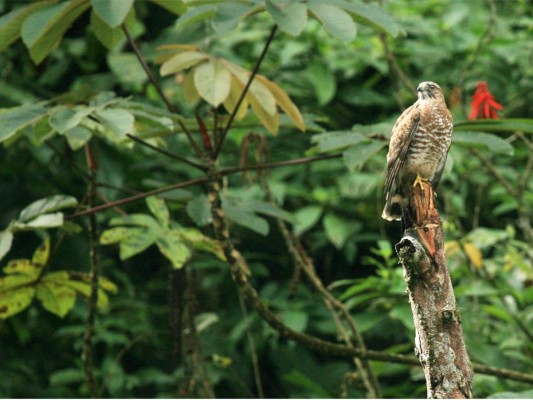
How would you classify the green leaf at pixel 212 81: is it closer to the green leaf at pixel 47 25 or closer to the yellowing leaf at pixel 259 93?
the yellowing leaf at pixel 259 93

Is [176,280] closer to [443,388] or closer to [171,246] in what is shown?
[171,246]

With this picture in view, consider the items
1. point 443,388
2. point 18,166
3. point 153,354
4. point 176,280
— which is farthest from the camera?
point 153,354

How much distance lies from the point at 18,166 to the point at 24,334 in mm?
784

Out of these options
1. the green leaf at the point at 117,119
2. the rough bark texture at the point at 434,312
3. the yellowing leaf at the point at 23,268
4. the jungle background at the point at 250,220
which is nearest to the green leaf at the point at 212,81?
the jungle background at the point at 250,220

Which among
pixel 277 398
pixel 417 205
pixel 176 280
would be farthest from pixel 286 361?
pixel 417 205

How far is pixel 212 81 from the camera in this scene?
254cm

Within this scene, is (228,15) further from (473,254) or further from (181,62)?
(473,254)

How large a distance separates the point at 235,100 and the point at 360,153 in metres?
0.44

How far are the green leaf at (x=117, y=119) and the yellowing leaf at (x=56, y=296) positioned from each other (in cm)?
91

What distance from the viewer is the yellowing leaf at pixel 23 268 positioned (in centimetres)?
304

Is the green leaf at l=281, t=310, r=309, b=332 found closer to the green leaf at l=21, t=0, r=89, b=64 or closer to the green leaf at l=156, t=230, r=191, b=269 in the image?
the green leaf at l=156, t=230, r=191, b=269

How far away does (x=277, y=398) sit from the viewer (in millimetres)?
4332

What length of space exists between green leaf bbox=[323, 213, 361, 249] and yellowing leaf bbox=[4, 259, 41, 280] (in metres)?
1.51

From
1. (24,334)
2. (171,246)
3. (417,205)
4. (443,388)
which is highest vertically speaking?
(417,205)
